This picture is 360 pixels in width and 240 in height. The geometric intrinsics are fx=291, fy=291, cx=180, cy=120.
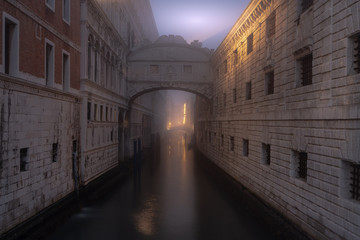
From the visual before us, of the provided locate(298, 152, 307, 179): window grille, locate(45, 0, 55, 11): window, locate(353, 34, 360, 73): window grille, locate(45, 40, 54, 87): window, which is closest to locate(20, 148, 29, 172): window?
locate(45, 40, 54, 87): window

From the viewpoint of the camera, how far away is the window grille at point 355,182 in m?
6.63

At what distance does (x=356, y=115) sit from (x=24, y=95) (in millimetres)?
9035

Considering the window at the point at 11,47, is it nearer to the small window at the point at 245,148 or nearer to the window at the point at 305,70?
the window at the point at 305,70

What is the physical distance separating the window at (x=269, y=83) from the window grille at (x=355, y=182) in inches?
228

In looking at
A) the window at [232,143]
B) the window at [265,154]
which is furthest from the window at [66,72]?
the window at [232,143]

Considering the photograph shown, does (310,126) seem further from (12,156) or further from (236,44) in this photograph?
(236,44)

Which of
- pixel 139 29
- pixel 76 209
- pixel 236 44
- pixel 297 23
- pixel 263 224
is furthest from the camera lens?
pixel 139 29

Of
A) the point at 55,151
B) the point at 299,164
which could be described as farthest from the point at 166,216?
the point at 299,164

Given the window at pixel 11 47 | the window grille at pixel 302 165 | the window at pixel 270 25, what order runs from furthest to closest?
the window at pixel 270 25 → the window grille at pixel 302 165 → the window at pixel 11 47

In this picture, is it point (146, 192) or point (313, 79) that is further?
point (146, 192)

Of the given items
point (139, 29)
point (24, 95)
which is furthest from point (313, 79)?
point (139, 29)

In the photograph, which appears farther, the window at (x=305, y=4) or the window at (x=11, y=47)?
the window at (x=305, y=4)

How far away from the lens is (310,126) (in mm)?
8398

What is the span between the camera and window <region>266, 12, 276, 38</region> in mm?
11992
